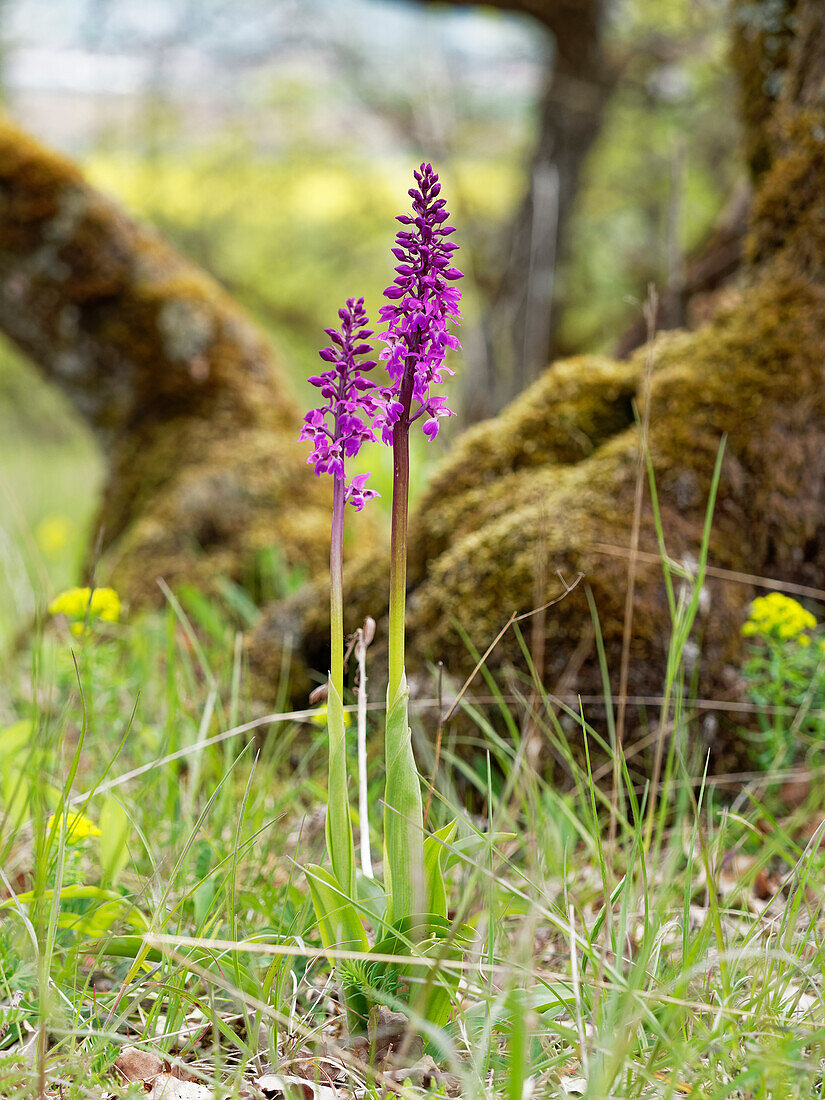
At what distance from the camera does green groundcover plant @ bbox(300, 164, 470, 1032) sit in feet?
3.43

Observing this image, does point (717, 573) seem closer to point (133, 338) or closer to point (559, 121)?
point (133, 338)

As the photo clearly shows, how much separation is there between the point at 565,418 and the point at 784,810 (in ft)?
3.91

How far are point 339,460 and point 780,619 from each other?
111 cm

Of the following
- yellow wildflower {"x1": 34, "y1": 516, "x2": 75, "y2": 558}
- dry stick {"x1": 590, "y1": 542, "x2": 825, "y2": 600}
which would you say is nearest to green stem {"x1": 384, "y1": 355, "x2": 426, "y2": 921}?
dry stick {"x1": 590, "y1": 542, "x2": 825, "y2": 600}

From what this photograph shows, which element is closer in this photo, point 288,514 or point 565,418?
point 565,418

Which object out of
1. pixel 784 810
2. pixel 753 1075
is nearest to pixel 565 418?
pixel 784 810

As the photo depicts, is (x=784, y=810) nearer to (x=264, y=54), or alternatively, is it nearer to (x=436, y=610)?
(x=436, y=610)

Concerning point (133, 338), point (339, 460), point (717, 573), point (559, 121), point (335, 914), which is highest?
point (559, 121)

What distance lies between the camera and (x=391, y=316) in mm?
1056

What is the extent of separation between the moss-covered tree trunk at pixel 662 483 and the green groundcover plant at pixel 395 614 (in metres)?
0.82

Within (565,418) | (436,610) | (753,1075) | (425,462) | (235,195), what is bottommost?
(753,1075)

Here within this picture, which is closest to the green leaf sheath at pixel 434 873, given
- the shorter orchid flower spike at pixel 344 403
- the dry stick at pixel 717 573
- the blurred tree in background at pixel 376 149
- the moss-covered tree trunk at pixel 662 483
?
the shorter orchid flower spike at pixel 344 403

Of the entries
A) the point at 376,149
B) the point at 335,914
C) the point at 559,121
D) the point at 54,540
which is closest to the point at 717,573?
the point at 335,914

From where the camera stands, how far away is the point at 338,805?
108cm
